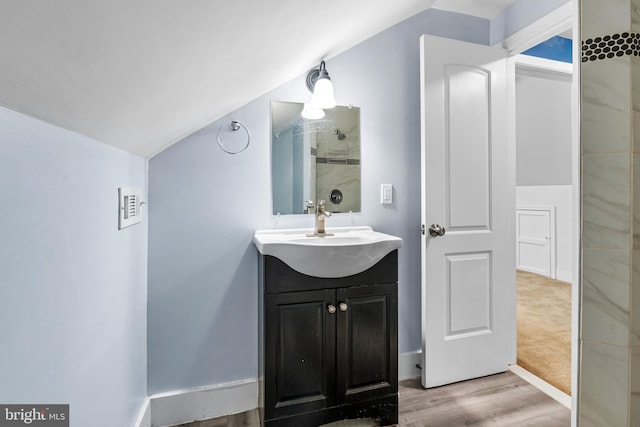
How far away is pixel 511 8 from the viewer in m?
1.93

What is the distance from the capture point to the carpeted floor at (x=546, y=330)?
2.02m

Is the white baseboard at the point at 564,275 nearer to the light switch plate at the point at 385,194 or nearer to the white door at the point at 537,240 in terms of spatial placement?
the white door at the point at 537,240

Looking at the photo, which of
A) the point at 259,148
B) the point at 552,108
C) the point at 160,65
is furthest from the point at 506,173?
the point at 552,108

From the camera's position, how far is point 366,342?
151 cm

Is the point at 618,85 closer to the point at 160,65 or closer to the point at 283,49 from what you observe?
the point at 283,49

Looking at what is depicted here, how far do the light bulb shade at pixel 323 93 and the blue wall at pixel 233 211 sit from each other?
15 centimetres

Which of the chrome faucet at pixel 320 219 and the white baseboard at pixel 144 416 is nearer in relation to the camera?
the white baseboard at pixel 144 416

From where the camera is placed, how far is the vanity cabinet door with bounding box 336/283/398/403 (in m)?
1.47

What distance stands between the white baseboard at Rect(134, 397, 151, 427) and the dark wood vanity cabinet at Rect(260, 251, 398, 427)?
1.70ft

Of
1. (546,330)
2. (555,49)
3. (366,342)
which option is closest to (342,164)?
(366,342)

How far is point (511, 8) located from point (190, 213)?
7.14ft

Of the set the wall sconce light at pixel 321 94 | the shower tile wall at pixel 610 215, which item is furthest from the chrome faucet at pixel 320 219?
the shower tile wall at pixel 610 215

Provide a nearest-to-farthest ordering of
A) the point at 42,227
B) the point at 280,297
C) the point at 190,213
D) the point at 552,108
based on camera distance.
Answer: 1. the point at 42,227
2. the point at 280,297
3. the point at 190,213
4. the point at 552,108

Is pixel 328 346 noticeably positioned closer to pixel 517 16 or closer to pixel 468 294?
pixel 468 294
